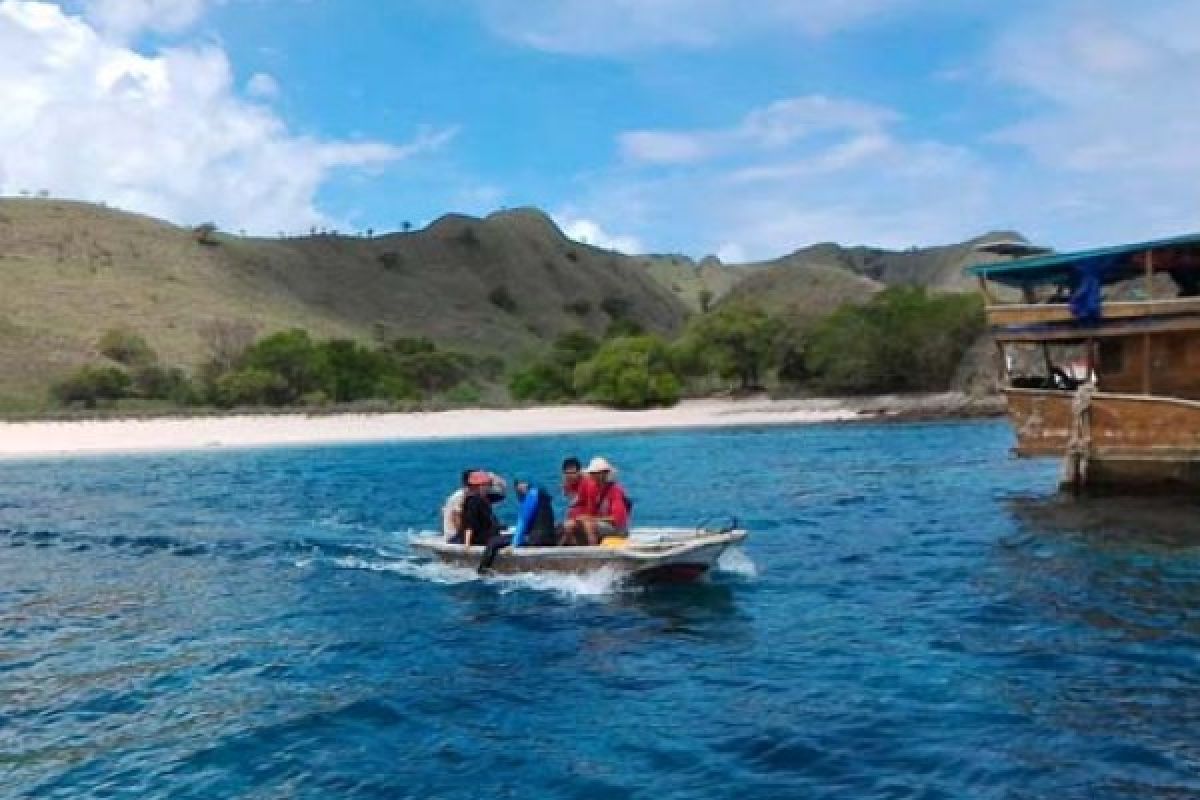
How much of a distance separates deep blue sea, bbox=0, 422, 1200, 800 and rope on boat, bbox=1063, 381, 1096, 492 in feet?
2.66

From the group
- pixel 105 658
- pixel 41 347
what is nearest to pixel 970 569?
pixel 105 658

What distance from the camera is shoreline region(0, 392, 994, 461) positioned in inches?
2512

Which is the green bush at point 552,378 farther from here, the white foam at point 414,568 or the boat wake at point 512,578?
the boat wake at point 512,578

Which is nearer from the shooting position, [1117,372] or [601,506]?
[601,506]

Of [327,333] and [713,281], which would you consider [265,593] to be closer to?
[327,333]

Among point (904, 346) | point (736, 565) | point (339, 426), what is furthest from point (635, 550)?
point (904, 346)

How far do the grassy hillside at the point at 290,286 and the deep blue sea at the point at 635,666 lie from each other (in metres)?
61.6

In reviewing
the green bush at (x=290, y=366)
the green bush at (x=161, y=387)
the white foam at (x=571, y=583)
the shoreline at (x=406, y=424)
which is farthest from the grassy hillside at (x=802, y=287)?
the white foam at (x=571, y=583)

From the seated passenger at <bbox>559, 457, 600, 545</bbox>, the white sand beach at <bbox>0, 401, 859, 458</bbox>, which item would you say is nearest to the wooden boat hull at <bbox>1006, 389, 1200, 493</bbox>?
the seated passenger at <bbox>559, 457, 600, 545</bbox>

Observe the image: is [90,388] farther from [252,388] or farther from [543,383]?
[543,383]

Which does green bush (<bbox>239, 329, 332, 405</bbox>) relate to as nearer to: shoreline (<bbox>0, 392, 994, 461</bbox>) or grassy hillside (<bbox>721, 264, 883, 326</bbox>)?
shoreline (<bbox>0, 392, 994, 461</bbox>)

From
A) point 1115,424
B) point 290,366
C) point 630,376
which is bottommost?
point 1115,424

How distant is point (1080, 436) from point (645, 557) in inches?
469

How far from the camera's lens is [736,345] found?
8512 cm
